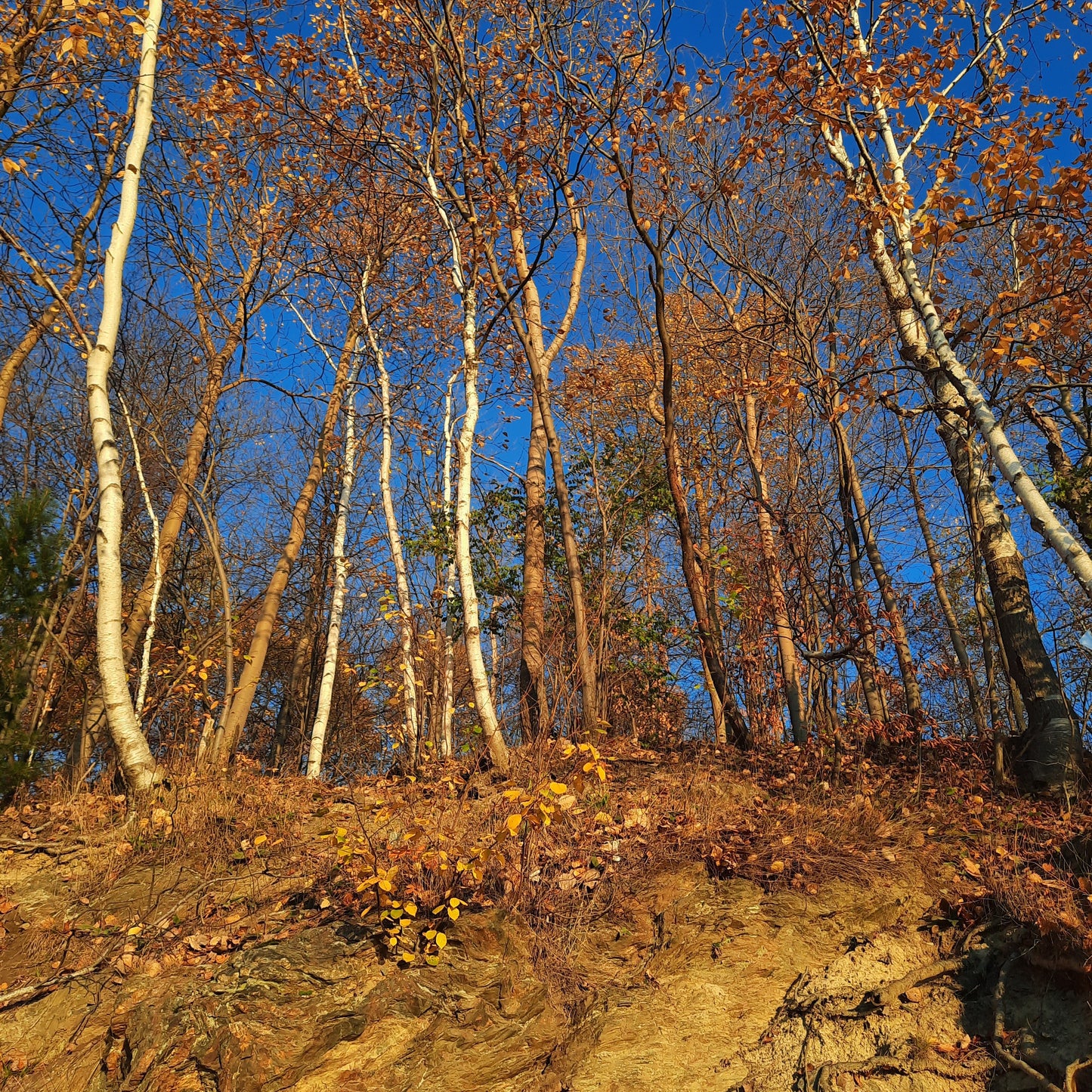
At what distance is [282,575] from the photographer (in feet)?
34.4

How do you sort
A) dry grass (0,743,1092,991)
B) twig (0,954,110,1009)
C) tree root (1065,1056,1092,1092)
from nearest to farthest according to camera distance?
tree root (1065,1056,1092,1092), twig (0,954,110,1009), dry grass (0,743,1092,991)

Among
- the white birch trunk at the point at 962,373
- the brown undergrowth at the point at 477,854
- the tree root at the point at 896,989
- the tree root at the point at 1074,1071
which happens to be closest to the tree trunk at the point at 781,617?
the brown undergrowth at the point at 477,854

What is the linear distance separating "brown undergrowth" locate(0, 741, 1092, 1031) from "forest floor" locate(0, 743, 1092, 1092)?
0.07 ft

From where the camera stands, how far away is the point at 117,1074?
3840 mm

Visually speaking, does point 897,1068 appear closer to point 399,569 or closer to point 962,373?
Result: point 962,373

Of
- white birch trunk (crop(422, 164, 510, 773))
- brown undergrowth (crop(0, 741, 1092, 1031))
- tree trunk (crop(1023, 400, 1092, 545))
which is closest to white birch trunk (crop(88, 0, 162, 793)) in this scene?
brown undergrowth (crop(0, 741, 1092, 1031))

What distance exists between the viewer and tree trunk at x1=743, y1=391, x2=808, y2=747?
882 cm

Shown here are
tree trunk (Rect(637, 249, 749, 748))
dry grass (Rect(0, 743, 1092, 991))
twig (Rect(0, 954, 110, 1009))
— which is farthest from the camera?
tree trunk (Rect(637, 249, 749, 748))

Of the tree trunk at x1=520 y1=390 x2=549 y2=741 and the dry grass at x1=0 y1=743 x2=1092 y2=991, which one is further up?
the tree trunk at x1=520 y1=390 x2=549 y2=741

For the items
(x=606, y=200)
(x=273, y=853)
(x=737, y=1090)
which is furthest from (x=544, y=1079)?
(x=606, y=200)

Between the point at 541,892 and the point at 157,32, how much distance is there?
8576 millimetres

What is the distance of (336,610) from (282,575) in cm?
104

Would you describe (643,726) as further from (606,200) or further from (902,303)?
(606,200)

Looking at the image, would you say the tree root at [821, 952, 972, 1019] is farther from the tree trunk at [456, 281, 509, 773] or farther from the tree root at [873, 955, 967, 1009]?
the tree trunk at [456, 281, 509, 773]
